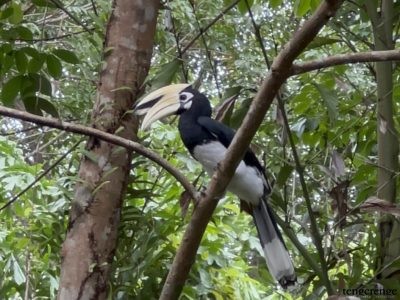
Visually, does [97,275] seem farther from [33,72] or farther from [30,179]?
[30,179]

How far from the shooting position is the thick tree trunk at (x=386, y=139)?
3.86 ft

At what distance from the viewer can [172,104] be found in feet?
4.58

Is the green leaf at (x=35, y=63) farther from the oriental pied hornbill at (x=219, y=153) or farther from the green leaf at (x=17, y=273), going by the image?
the green leaf at (x=17, y=273)

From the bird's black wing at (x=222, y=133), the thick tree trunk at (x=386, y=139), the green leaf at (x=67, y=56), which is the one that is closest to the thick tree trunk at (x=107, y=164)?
the green leaf at (x=67, y=56)

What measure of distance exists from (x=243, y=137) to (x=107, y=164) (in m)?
0.37

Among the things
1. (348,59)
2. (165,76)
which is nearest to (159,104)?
(165,76)

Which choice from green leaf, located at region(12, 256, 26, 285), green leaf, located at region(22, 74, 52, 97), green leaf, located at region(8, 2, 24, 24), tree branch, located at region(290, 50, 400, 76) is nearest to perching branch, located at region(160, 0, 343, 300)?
tree branch, located at region(290, 50, 400, 76)

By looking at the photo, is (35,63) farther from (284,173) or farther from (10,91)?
(284,173)

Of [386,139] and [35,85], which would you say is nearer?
[386,139]

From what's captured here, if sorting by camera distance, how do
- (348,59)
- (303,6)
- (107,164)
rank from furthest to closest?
1. (303,6)
2. (107,164)
3. (348,59)

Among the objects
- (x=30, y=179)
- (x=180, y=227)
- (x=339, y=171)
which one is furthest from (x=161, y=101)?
(x=30, y=179)

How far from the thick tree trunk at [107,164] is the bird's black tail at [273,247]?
0.33 metres

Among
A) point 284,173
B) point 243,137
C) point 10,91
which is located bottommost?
point 243,137

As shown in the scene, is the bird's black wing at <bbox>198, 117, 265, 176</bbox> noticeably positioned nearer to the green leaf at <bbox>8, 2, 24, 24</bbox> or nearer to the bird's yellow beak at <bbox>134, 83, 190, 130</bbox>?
the bird's yellow beak at <bbox>134, 83, 190, 130</bbox>
